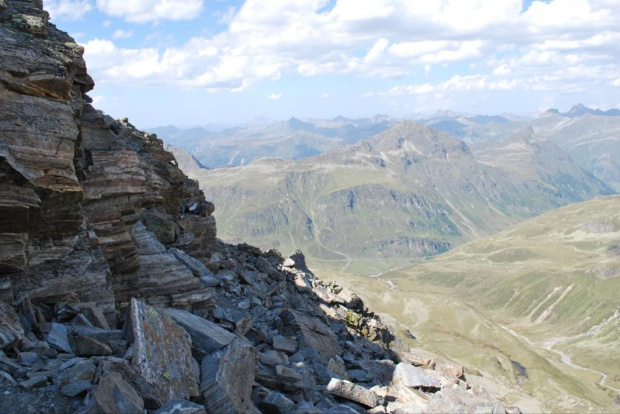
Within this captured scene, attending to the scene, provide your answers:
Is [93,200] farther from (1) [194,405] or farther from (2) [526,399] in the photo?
(2) [526,399]

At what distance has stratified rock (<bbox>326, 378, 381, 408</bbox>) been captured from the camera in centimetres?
2341

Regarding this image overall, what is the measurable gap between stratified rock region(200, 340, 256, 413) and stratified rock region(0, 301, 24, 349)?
6.26 m

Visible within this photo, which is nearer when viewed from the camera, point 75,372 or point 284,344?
point 75,372

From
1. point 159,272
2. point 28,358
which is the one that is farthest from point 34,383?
point 159,272

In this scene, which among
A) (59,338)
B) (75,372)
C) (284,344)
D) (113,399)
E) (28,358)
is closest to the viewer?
(113,399)

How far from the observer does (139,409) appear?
13.7m

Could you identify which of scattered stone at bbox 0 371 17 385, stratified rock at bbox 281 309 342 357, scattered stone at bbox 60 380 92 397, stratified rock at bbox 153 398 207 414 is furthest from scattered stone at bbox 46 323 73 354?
stratified rock at bbox 281 309 342 357

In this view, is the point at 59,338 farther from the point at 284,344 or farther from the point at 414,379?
the point at 414,379

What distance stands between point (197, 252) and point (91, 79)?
15411mm

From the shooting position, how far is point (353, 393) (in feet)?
77.8

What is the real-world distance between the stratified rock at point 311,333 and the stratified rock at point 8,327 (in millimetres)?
17765

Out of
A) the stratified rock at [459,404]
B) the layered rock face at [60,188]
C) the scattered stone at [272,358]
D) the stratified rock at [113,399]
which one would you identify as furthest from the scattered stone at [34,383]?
the stratified rock at [459,404]

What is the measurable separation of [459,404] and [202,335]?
44.2 ft

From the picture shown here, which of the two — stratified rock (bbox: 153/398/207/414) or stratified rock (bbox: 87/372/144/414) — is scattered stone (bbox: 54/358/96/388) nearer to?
stratified rock (bbox: 87/372/144/414)
